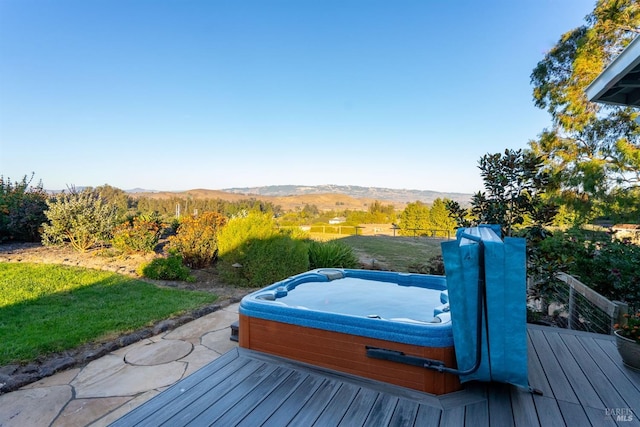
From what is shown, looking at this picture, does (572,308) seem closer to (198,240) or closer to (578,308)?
(578,308)

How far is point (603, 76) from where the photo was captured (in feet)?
11.0

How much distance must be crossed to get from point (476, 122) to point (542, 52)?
2.90 meters

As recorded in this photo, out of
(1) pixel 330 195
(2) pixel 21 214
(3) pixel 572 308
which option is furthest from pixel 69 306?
(1) pixel 330 195

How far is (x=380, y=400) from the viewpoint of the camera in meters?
2.03

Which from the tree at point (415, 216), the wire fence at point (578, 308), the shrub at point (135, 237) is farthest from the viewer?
the tree at point (415, 216)

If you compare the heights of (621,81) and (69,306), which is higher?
(621,81)

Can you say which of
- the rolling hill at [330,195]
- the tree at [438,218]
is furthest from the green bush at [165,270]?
the rolling hill at [330,195]

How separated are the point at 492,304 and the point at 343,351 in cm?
113

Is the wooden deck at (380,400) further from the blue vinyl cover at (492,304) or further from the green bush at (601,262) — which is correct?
the green bush at (601,262)

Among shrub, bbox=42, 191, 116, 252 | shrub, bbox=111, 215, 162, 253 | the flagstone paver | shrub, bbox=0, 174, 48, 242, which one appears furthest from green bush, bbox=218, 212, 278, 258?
shrub, bbox=0, 174, 48, 242

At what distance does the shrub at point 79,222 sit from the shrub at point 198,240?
256 cm

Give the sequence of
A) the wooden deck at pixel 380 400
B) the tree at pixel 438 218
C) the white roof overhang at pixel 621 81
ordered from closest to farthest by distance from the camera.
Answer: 1. the wooden deck at pixel 380 400
2. the white roof overhang at pixel 621 81
3. the tree at pixel 438 218

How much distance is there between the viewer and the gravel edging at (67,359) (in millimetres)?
2361

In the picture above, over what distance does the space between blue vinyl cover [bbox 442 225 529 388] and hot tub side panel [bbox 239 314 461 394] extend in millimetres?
215
